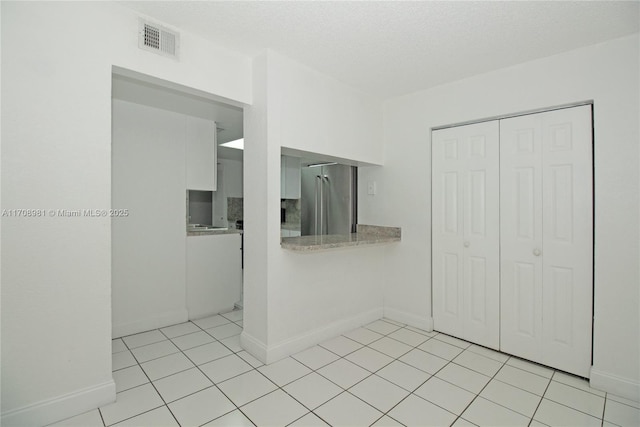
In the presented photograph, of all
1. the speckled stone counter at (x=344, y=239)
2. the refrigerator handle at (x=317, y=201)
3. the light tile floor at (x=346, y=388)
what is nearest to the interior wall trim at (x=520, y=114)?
the speckled stone counter at (x=344, y=239)

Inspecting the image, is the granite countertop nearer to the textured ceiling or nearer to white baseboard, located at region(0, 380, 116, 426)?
the textured ceiling

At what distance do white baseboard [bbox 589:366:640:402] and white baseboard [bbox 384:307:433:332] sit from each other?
1.29 meters

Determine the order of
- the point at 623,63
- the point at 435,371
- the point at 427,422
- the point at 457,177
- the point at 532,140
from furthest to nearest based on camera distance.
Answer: the point at 457,177
the point at 532,140
the point at 435,371
the point at 623,63
the point at 427,422

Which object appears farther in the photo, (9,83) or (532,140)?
(532,140)

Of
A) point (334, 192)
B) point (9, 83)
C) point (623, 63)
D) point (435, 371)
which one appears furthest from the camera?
point (334, 192)

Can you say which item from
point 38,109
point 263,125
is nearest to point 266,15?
point 263,125

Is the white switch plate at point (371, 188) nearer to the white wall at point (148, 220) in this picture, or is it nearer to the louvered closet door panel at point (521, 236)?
the louvered closet door panel at point (521, 236)

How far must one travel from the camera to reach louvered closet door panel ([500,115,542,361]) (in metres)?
2.56

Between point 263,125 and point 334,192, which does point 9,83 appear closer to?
point 263,125

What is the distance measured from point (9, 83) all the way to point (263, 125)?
149 cm

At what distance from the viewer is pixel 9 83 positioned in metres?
1.63

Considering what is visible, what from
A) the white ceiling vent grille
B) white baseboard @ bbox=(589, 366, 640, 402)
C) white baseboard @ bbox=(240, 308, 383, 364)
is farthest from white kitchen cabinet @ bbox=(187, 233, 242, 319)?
white baseboard @ bbox=(589, 366, 640, 402)

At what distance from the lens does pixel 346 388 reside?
85.4 inches

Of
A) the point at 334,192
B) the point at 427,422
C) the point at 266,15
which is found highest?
the point at 266,15
